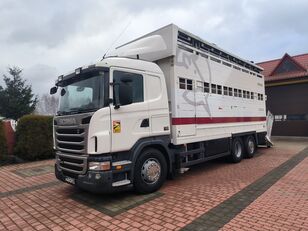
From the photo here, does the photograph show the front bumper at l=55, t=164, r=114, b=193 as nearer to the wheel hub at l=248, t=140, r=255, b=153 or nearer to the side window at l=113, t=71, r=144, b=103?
the side window at l=113, t=71, r=144, b=103

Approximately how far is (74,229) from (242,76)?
7.90 m

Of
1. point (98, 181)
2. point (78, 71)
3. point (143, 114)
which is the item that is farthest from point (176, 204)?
point (78, 71)

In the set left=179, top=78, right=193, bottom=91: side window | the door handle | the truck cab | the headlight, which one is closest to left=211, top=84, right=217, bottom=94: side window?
left=179, top=78, right=193, bottom=91: side window

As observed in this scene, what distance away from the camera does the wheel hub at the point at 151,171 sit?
5.57m

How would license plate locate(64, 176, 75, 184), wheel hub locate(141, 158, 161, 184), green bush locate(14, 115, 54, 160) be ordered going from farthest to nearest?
green bush locate(14, 115, 54, 160) < wheel hub locate(141, 158, 161, 184) < license plate locate(64, 176, 75, 184)

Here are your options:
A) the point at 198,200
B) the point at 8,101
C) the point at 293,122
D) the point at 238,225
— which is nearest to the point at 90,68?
the point at 198,200

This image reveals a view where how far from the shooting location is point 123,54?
6809mm

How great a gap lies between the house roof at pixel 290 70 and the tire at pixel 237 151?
10202 mm

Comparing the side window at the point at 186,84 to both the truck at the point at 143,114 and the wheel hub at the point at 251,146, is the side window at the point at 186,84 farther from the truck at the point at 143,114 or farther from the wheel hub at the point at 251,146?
the wheel hub at the point at 251,146

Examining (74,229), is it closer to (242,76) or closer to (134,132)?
(134,132)

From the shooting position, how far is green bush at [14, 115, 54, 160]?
34.2 ft

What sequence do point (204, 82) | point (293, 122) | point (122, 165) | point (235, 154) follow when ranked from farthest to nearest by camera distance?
point (293, 122) < point (235, 154) < point (204, 82) < point (122, 165)

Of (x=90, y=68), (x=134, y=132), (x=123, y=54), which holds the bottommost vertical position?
(x=134, y=132)

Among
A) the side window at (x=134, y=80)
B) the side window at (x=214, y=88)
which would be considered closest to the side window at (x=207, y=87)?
the side window at (x=214, y=88)
